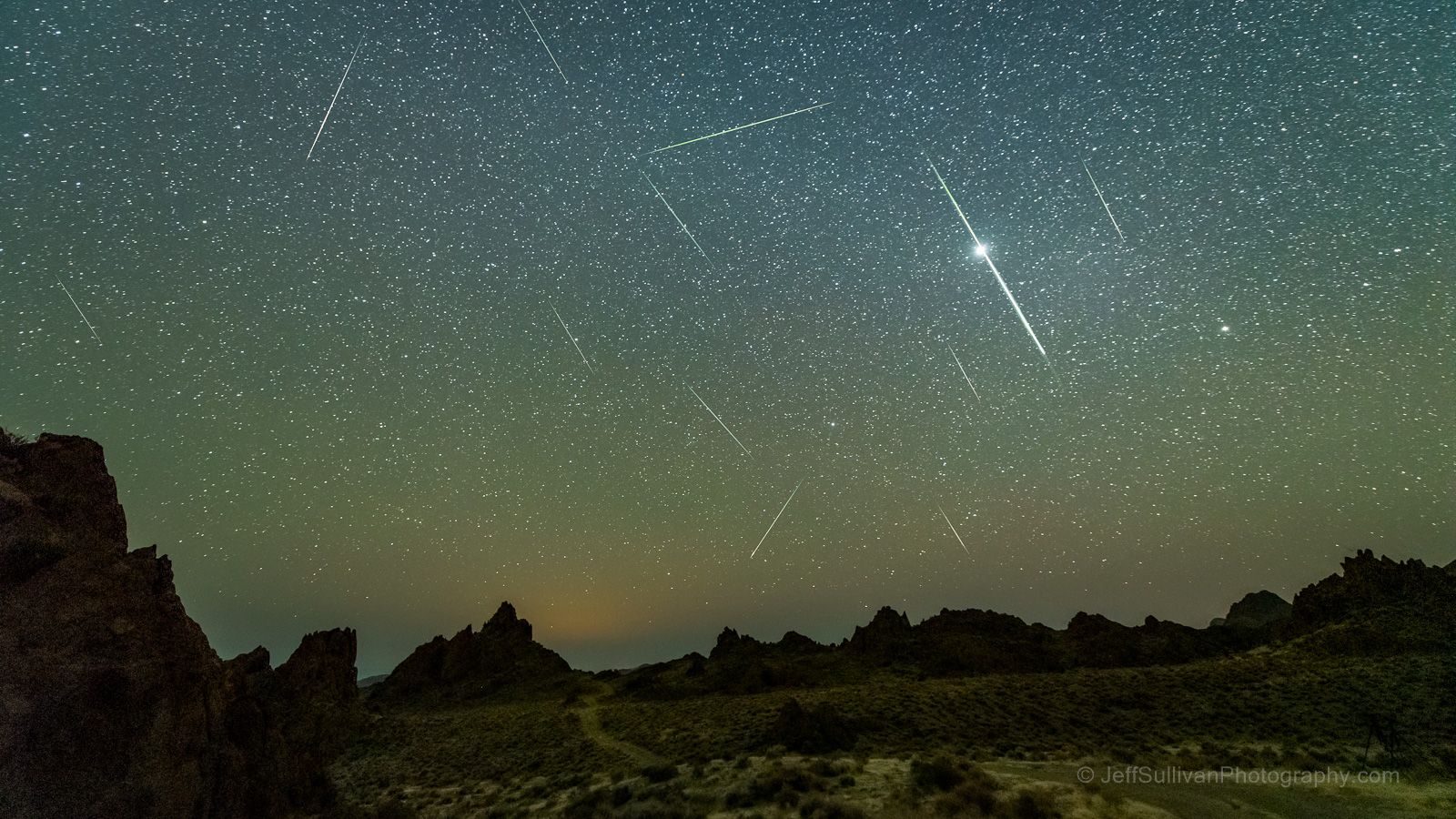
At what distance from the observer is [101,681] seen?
1321 cm

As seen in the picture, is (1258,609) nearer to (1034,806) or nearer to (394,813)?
(1034,806)

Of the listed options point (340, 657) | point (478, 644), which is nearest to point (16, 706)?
point (340, 657)

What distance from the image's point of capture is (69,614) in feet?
43.6

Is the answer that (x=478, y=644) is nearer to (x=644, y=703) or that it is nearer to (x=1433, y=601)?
(x=644, y=703)

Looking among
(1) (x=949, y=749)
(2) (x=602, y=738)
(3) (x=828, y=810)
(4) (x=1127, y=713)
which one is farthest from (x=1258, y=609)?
(3) (x=828, y=810)

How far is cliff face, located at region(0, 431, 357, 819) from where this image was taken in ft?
39.8

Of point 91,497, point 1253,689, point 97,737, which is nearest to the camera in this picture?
point 97,737

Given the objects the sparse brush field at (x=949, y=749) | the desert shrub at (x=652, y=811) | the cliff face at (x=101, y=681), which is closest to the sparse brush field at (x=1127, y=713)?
the sparse brush field at (x=949, y=749)

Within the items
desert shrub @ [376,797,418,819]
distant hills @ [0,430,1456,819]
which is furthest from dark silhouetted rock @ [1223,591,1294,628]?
desert shrub @ [376,797,418,819]

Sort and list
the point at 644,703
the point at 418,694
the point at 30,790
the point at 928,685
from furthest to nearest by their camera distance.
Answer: the point at 418,694
the point at 644,703
the point at 928,685
the point at 30,790

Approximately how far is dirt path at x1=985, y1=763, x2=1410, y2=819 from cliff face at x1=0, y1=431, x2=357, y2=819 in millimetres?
25681

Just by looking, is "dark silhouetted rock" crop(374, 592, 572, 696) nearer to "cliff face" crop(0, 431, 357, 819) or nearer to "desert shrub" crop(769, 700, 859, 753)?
"desert shrub" crop(769, 700, 859, 753)

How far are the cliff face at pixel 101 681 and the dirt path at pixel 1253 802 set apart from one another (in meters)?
25.7

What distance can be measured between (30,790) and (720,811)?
16.1 metres
